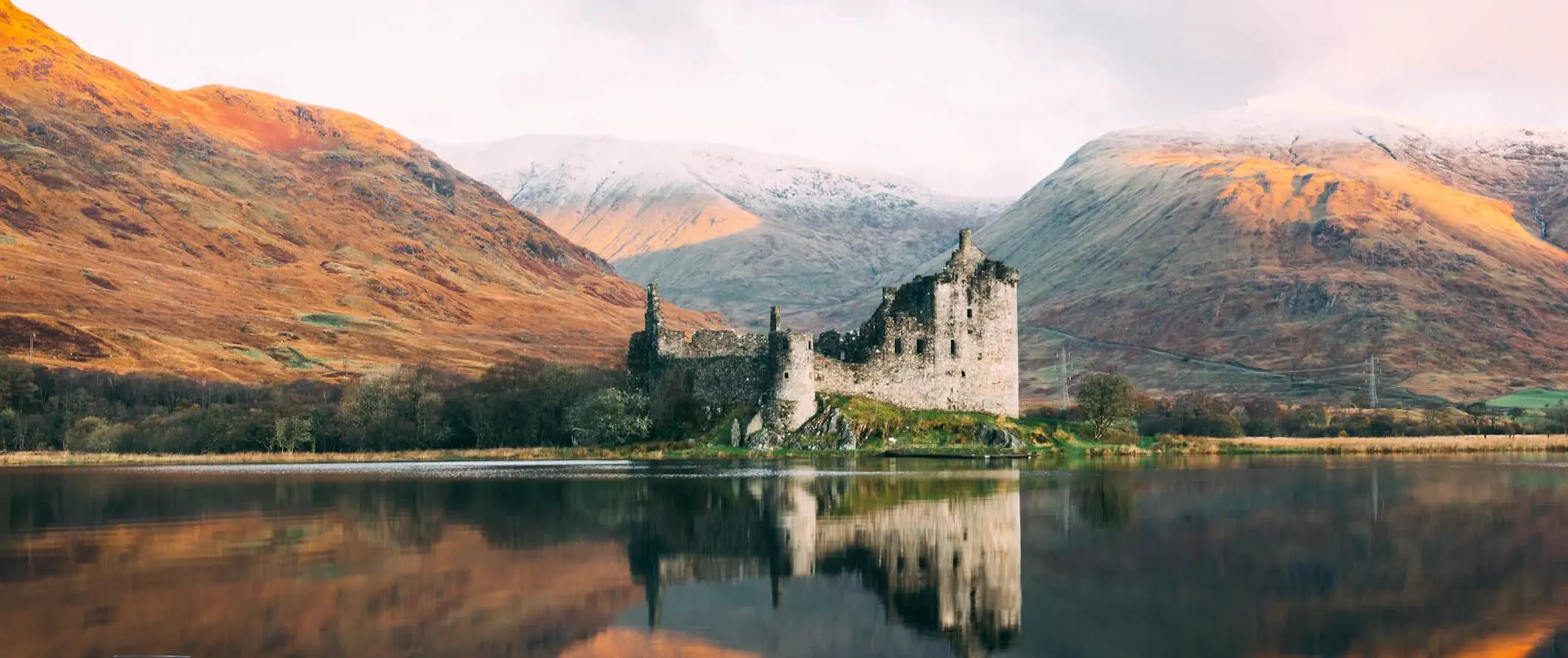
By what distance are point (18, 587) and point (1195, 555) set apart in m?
22.5

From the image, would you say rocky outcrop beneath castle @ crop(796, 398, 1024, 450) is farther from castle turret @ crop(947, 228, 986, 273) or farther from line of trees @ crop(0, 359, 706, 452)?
castle turret @ crop(947, 228, 986, 273)

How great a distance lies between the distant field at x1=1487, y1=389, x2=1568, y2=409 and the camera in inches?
5369

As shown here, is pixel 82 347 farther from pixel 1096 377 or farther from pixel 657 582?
pixel 657 582

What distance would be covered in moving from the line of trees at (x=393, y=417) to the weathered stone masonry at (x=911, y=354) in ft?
9.34

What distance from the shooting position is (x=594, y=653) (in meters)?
19.1

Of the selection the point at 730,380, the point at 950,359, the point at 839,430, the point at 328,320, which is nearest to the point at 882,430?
the point at 839,430

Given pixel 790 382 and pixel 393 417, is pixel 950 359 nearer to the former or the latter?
pixel 790 382

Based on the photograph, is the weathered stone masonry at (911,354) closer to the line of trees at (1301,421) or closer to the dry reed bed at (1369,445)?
the line of trees at (1301,421)

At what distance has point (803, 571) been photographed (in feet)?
88.1

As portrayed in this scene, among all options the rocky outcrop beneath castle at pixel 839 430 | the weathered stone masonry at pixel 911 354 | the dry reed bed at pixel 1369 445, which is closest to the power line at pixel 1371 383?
the dry reed bed at pixel 1369 445

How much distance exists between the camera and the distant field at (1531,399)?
136 m

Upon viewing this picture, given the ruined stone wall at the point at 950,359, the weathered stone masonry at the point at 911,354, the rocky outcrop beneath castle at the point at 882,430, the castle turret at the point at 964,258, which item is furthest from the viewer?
the castle turret at the point at 964,258

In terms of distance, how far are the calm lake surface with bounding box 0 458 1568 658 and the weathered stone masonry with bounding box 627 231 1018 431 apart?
2276 centimetres

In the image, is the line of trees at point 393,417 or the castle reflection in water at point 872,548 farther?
the line of trees at point 393,417
